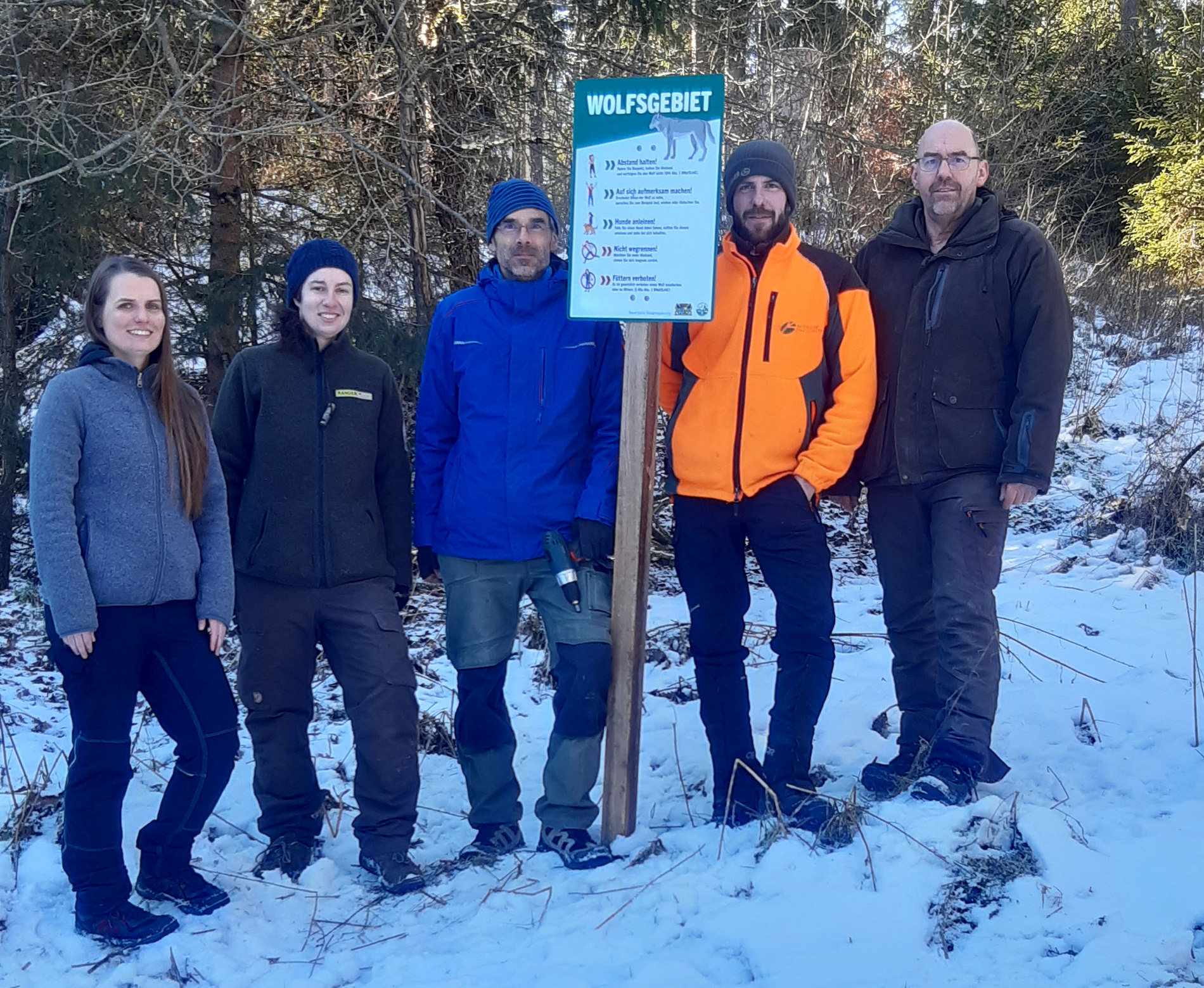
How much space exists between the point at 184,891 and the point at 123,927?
249 mm

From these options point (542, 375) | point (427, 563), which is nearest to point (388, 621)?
point (427, 563)

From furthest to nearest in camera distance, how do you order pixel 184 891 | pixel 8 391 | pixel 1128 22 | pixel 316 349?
pixel 1128 22
pixel 8 391
pixel 316 349
pixel 184 891

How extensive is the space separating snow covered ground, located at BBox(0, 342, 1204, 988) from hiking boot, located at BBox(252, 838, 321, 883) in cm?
8

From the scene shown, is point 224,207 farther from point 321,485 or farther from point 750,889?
point 750,889

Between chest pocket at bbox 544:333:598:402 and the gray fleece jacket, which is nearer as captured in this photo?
the gray fleece jacket

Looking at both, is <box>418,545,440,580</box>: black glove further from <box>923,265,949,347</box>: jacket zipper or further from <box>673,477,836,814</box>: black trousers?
<box>923,265,949,347</box>: jacket zipper

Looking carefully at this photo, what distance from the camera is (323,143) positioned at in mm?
6781

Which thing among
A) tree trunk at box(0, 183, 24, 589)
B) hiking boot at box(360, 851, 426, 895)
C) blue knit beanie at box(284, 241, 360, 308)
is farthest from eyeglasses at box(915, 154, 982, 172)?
tree trunk at box(0, 183, 24, 589)

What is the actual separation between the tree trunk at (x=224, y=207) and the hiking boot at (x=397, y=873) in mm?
3504

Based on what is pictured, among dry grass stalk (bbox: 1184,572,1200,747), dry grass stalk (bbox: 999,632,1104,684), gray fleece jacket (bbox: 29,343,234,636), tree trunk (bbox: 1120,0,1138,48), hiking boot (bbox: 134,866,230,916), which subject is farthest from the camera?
tree trunk (bbox: 1120,0,1138,48)

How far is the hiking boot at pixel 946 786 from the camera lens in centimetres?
342

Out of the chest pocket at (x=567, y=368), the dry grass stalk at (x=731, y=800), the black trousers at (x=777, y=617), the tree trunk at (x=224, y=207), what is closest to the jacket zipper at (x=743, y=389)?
the black trousers at (x=777, y=617)

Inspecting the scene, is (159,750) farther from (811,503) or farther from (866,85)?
(866,85)

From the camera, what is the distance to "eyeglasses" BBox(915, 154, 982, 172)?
3.65m
